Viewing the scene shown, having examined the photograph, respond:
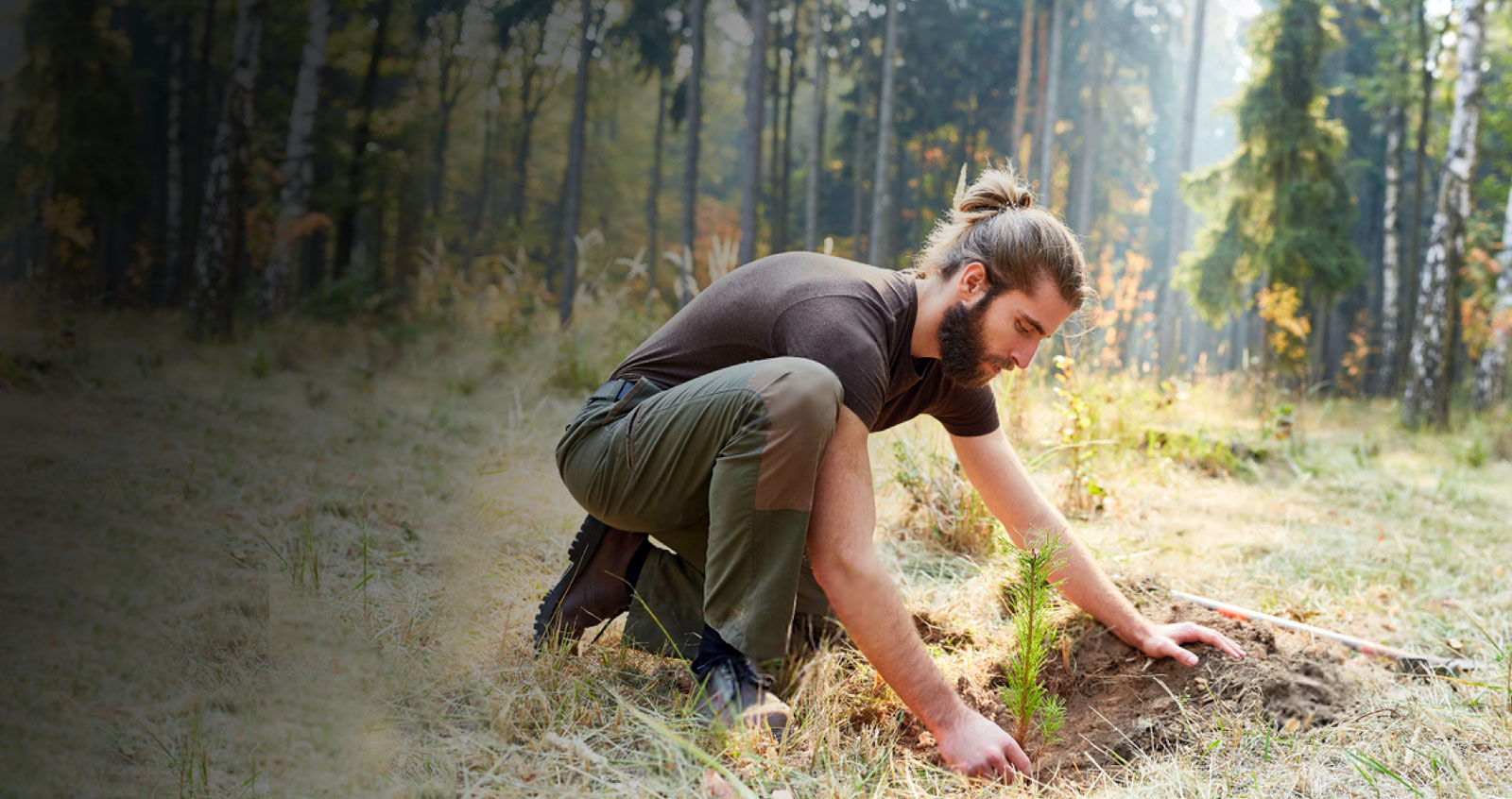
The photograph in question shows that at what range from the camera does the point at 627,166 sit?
18.2 m

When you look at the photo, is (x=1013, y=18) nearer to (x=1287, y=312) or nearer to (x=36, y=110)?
(x=1287, y=312)

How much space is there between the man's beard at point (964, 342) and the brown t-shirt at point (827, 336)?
74 millimetres

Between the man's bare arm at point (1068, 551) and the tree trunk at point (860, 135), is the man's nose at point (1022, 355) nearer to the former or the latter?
the man's bare arm at point (1068, 551)

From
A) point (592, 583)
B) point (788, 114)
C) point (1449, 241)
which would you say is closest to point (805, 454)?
point (592, 583)

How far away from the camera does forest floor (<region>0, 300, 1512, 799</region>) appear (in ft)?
4.64

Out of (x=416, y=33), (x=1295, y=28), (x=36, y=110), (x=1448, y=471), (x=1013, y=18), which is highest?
(x=1013, y=18)

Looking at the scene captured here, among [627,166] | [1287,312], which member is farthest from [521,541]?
[627,166]

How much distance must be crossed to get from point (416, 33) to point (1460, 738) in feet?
40.0

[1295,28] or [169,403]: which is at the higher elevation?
[1295,28]

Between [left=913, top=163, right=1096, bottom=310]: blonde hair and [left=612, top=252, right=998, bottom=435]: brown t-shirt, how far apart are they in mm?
137

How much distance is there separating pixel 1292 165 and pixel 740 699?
12.7 meters

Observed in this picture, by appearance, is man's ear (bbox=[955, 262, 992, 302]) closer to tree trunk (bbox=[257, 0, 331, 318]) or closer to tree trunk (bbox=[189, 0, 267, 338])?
tree trunk (bbox=[189, 0, 267, 338])

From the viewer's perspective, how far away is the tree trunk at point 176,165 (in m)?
9.07

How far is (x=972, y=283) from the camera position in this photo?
6.08 feet
